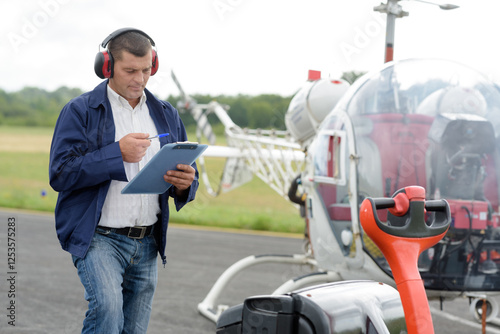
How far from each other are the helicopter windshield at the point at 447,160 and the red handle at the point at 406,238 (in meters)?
2.15

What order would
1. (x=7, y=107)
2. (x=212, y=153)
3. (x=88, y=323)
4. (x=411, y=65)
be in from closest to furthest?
(x=88, y=323) → (x=411, y=65) → (x=212, y=153) → (x=7, y=107)

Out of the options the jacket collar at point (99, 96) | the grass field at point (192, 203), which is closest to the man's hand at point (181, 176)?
the jacket collar at point (99, 96)

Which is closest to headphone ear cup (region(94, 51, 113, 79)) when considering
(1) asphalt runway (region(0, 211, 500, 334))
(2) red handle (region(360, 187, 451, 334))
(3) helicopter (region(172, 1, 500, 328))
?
(2) red handle (region(360, 187, 451, 334))

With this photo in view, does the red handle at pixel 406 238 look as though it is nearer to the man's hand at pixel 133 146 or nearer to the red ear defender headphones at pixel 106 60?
the man's hand at pixel 133 146

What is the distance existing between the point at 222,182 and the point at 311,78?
5.57 meters

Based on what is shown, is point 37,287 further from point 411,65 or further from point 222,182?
point 222,182

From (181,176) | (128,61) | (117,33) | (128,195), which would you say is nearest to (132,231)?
(128,195)

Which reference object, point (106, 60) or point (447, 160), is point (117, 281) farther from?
point (447, 160)

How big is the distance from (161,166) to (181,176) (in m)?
0.13

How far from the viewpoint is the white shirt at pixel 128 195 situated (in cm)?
266

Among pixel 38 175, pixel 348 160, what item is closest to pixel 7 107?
pixel 38 175

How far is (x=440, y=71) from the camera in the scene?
4207 millimetres

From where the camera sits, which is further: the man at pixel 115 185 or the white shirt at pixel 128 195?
the white shirt at pixel 128 195

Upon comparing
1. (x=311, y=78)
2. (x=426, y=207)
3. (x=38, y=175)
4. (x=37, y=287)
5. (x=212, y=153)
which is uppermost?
(x=311, y=78)
